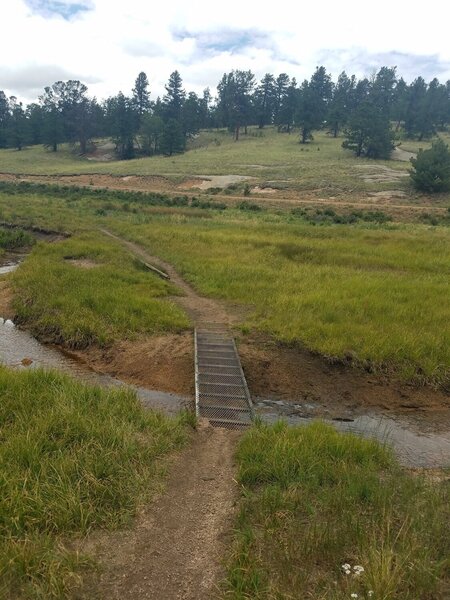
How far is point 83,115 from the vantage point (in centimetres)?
9612

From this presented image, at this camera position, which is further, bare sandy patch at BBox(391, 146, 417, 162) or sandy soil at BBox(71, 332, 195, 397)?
bare sandy patch at BBox(391, 146, 417, 162)

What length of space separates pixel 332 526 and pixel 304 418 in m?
4.31

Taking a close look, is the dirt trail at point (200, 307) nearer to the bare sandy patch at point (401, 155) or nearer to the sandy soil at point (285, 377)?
the sandy soil at point (285, 377)

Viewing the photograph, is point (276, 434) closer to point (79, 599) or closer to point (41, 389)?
point (79, 599)

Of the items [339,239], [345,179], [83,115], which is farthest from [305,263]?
[83,115]

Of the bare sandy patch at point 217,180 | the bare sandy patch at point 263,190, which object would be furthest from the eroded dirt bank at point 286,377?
the bare sandy patch at point 217,180

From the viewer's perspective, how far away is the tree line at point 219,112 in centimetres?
8831

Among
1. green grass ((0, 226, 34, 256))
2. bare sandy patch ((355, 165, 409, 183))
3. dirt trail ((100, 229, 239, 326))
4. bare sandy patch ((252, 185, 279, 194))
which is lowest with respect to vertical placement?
dirt trail ((100, 229, 239, 326))

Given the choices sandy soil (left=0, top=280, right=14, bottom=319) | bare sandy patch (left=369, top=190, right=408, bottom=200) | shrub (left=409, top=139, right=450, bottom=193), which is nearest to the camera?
sandy soil (left=0, top=280, right=14, bottom=319)

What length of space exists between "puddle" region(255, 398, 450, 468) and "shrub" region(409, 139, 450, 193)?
46.3 m

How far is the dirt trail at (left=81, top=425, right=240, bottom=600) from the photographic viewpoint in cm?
437

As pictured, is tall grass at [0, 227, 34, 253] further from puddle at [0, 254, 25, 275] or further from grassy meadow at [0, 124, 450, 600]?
puddle at [0, 254, 25, 275]

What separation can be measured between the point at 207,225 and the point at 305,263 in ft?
35.5

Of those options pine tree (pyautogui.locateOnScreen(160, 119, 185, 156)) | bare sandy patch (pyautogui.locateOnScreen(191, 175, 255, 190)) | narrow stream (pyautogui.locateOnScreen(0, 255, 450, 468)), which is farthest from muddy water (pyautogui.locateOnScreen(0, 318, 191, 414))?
pine tree (pyautogui.locateOnScreen(160, 119, 185, 156))
